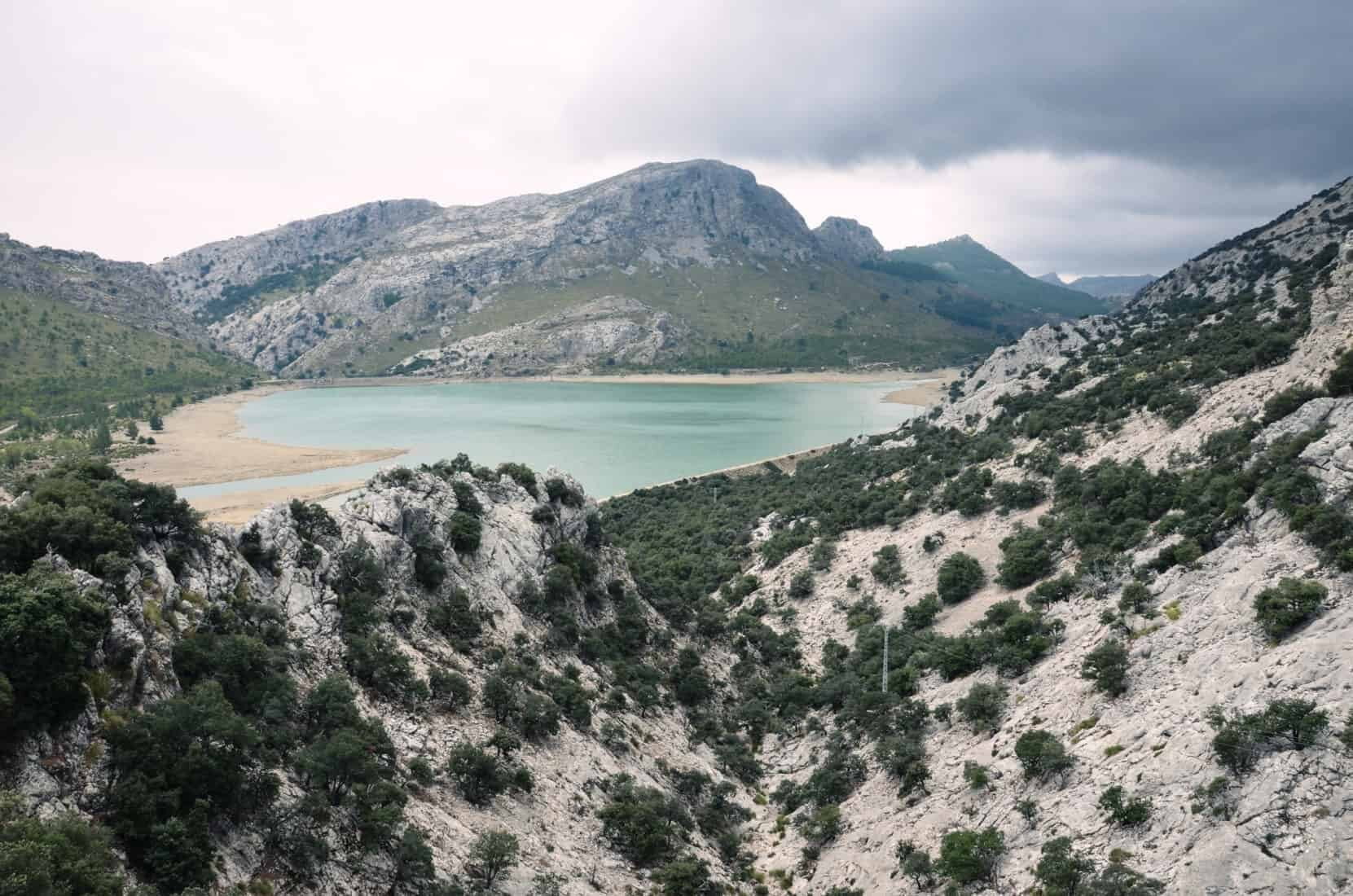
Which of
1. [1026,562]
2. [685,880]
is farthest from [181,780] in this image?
[1026,562]

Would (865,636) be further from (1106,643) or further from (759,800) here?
(1106,643)

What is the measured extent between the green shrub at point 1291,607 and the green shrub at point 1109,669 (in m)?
4.49

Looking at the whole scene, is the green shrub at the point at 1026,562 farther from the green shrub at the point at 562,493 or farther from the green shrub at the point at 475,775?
the green shrub at the point at 475,775

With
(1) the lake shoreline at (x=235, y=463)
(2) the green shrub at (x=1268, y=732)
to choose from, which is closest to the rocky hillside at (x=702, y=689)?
(2) the green shrub at (x=1268, y=732)

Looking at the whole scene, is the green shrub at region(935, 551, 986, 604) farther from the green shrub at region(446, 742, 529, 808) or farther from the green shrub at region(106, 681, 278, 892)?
the green shrub at region(106, 681, 278, 892)

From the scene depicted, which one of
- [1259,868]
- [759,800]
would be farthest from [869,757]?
[1259,868]

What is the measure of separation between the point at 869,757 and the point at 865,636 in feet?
43.8

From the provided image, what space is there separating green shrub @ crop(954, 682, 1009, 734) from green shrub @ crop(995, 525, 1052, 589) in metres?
13.8

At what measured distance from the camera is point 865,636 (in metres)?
45.2

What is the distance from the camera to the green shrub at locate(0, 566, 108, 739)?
15.3m

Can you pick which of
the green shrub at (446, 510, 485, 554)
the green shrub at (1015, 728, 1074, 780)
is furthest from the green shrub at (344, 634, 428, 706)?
the green shrub at (1015, 728, 1074, 780)

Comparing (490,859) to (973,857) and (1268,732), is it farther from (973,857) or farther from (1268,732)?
(1268,732)

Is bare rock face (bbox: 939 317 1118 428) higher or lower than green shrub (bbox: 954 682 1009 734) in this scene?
higher

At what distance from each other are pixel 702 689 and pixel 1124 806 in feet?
76.2
